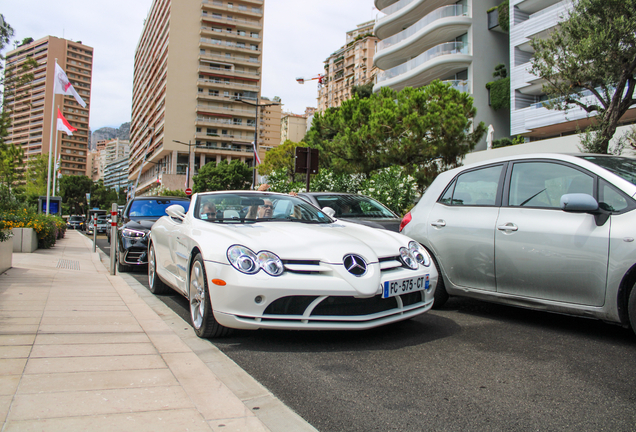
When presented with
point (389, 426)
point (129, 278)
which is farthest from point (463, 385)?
point (129, 278)

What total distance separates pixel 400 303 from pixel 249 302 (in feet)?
3.97

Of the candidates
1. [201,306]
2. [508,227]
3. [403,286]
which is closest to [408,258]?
[403,286]

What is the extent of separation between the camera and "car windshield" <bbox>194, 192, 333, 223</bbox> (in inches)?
201

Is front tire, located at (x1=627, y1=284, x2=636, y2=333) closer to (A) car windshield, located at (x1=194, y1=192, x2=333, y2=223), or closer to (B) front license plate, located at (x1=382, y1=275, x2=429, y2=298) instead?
(B) front license plate, located at (x1=382, y1=275, x2=429, y2=298)

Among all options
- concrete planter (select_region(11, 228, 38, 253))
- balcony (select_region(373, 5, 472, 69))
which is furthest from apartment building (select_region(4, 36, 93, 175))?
concrete planter (select_region(11, 228, 38, 253))

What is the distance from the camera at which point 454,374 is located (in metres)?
3.18

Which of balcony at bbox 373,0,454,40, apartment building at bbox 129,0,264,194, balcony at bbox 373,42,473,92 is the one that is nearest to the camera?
balcony at bbox 373,42,473,92

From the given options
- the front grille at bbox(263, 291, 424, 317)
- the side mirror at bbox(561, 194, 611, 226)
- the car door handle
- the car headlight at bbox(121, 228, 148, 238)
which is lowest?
the front grille at bbox(263, 291, 424, 317)

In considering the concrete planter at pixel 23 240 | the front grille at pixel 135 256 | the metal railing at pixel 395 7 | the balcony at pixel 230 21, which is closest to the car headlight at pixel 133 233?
the front grille at pixel 135 256

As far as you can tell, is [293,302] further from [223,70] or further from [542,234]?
[223,70]

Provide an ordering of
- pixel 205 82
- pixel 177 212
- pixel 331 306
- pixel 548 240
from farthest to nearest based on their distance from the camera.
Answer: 1. pixel 205 82
2. pixel 177 212
3. pixel 548 240
4. pixel 331 306

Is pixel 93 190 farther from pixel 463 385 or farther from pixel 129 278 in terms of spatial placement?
pixel 463 385

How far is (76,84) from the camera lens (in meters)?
151

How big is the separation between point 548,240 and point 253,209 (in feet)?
9.36
